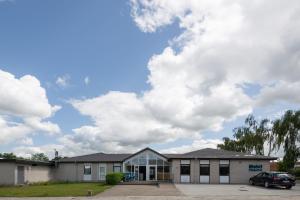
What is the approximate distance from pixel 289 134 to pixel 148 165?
832 inches

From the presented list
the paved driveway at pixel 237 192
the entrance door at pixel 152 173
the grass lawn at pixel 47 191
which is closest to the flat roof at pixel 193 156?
the entrance door at pixel 152 173

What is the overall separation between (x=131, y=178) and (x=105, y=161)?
159 inches

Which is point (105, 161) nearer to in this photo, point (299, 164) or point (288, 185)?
point (288, 185)

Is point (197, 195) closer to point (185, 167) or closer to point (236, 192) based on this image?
point (236, 192)

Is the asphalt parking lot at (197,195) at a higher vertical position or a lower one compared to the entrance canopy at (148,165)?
lower

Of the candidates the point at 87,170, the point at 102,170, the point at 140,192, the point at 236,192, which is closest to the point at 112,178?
the point at 102,170

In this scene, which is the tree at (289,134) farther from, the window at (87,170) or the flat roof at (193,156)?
the window at (87,170)

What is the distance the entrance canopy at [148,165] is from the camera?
1879 inches

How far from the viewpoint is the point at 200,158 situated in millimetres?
45656

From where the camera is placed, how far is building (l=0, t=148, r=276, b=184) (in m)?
45.3

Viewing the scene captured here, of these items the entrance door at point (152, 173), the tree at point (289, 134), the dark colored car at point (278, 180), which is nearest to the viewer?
the dark colored car at point (278, 180)

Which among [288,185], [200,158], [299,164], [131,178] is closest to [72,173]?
[131,178]

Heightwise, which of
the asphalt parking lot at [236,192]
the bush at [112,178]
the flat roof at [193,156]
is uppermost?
the flat roof at [193,156]

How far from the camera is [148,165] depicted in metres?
48.0
